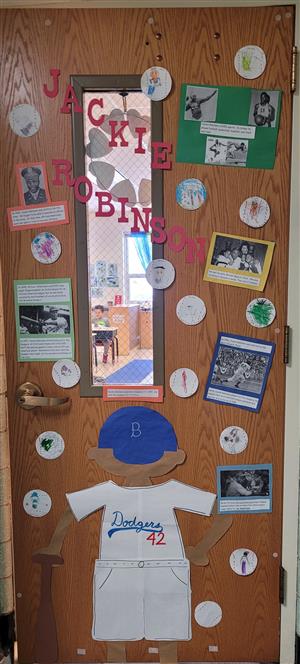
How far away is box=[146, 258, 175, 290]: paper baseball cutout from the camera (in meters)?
1.38

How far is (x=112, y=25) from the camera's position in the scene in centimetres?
132

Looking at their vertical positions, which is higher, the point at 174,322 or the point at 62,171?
the point at 62,171

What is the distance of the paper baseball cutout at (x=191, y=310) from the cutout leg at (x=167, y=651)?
3.29 feet

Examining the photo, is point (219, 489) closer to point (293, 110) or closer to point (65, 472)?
point (65, 472)

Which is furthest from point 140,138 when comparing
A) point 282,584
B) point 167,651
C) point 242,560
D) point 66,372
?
point 167,651

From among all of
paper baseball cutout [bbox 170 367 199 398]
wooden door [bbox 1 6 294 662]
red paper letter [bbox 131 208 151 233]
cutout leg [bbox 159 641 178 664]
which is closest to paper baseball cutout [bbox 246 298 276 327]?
wooden door [bbox 1 6 294 662]

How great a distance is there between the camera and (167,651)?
147 centimetres

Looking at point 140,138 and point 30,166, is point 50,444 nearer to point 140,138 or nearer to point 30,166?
point 30,166

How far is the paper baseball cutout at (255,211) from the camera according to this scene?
136cm

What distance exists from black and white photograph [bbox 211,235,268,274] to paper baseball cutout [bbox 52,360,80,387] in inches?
20.6

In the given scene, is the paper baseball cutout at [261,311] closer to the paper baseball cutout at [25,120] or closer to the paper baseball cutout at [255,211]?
the paper baseball cutout at [255,211]

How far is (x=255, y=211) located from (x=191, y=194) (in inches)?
7.5

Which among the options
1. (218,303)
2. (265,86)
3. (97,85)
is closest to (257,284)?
(218,303)

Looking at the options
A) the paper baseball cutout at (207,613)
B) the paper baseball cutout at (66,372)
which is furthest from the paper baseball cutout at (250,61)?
the paper baseball cutout at (207,613)
